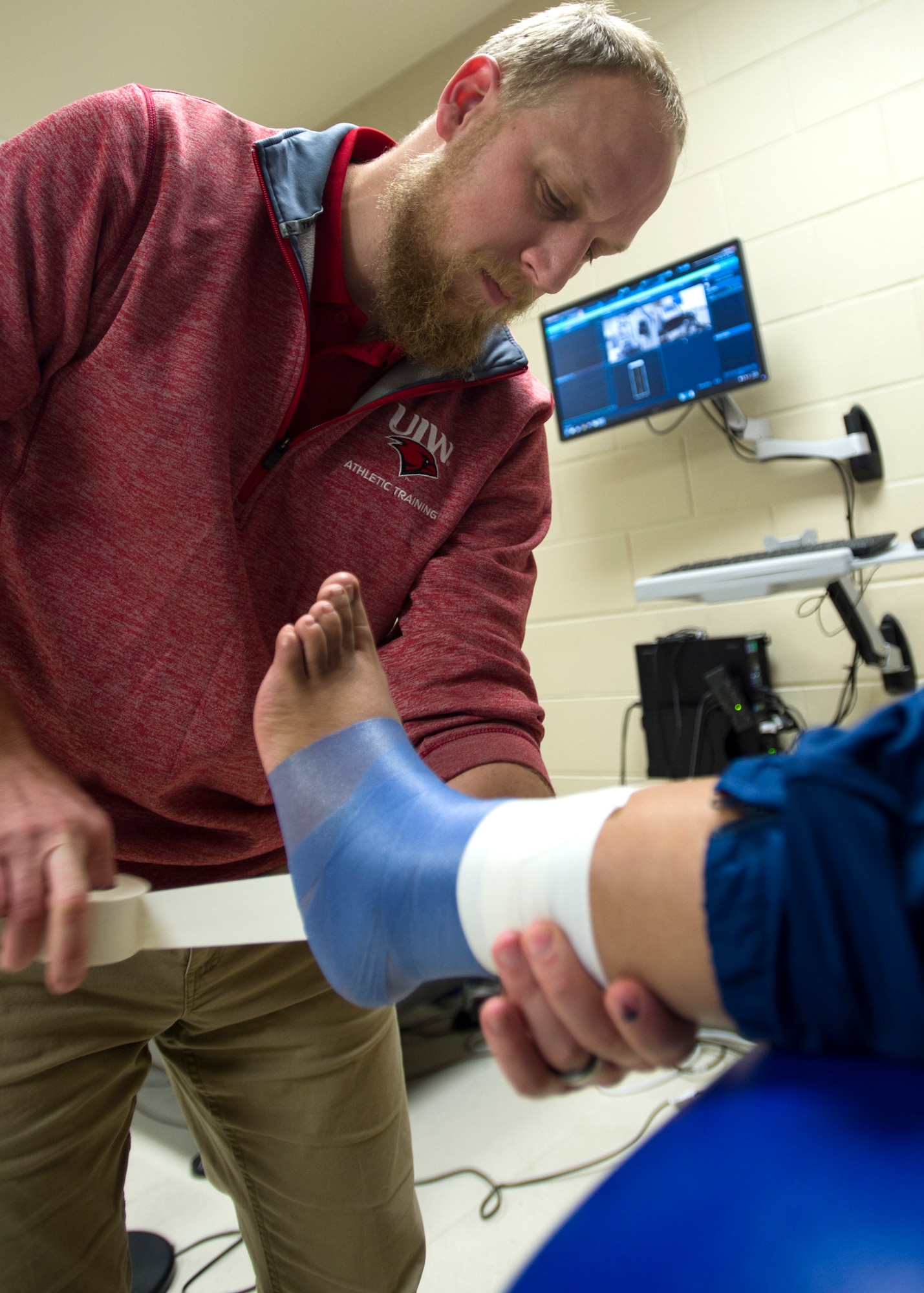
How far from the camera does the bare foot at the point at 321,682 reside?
29.5 inches

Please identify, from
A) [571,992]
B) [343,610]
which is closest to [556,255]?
[343,610]

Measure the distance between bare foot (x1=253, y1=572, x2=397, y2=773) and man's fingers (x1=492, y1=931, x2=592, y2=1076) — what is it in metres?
0.29

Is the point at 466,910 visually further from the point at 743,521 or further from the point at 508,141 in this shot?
the point at 743,521

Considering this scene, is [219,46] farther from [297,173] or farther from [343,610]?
[343,610]

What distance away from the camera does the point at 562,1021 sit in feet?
1.65

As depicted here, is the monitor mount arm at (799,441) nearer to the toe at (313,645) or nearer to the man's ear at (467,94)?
the man's ear at (467,94)

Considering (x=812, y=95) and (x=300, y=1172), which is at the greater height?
(x=812, y=95)

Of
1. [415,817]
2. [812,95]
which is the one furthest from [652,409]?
[415,817]

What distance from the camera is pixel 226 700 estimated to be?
2.90 ft

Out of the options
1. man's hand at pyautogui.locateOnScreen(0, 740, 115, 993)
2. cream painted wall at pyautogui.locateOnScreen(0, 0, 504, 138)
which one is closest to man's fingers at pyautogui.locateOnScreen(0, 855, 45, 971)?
man's hand at pyautogui.locateOnScreen(0, 740, 115, 993)

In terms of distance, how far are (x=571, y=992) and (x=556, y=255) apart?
816 mm

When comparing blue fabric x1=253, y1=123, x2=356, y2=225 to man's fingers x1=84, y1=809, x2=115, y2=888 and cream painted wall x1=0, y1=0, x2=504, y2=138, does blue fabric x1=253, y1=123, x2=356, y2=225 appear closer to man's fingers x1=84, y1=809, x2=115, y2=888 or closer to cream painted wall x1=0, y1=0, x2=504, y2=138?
man's fingers x1=84, y1=809, x2=115, y2=888

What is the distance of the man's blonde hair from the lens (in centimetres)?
96

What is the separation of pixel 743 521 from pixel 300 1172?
67.7 inches
